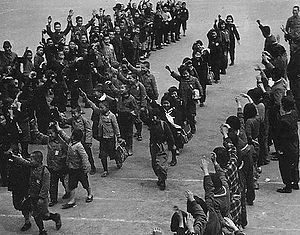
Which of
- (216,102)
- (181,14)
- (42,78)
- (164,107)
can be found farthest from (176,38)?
(164,107)

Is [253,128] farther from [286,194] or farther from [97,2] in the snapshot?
[97,2]

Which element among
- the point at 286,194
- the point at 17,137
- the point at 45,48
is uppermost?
the point at 45,48

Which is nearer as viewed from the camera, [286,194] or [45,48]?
[286,194]

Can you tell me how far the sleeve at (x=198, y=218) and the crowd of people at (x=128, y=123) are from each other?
0.01m

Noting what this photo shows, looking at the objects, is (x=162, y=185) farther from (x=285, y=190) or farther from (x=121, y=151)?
(x=285, y=190)

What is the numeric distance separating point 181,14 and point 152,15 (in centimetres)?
173

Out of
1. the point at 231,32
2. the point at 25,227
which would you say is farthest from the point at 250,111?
the point at 231,32

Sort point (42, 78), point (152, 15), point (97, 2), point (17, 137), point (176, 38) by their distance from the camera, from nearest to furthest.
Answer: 1. point (17, 137)
2. point (42, 78)
3. point (152, 15)
4. point (176, 38)
5. point (97, 2)

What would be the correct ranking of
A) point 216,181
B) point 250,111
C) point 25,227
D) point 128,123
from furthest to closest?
point 128,123 < point 250,111 < point 25,227 < point 216,181

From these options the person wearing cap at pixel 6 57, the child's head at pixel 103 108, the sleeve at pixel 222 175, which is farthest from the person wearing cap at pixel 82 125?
the person wearing cap at pixel 6 57

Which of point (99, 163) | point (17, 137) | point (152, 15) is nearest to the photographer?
→ point (17, 137)

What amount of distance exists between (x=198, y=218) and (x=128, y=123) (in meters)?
6.58

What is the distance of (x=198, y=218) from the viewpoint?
8.91 m

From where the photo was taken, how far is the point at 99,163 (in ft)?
49.9
